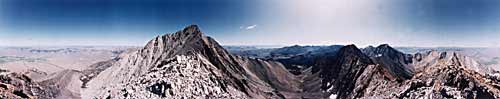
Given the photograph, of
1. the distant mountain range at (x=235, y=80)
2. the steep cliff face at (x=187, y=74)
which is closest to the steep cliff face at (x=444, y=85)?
the distant mountain range at (x=235, y=80)

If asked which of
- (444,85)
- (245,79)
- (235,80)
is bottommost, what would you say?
(245,79)

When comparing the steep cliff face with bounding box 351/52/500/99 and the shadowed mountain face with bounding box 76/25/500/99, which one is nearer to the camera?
the steep cliff face with bounding box 351/52/500/99

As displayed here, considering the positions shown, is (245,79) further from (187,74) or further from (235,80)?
(187,74)

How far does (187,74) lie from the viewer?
206 feet

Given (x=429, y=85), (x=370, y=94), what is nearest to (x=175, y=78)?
(x=370, y=94)

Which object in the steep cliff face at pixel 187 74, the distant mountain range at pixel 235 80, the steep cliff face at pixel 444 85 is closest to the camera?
the steep cliff face at pixel 444 85

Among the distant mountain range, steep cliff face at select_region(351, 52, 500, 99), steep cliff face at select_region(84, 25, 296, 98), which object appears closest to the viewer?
steep cliff face at select_region(351, 52, 500, 99)

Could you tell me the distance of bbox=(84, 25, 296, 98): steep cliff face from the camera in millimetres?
61094

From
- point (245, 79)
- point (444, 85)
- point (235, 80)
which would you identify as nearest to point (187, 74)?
point (235, 80)

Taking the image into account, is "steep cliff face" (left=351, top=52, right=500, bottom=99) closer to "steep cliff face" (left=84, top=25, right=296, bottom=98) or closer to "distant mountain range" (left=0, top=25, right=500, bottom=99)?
"distant mountain range" (left=0, top=25, right=500, bottom=99)

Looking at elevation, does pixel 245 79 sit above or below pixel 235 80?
below

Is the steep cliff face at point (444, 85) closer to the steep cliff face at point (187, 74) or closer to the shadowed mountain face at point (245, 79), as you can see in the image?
the shadowed mountain face at point (245, 79)

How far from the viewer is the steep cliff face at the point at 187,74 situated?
200ft

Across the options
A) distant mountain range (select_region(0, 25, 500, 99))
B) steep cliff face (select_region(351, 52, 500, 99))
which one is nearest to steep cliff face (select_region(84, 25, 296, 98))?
distant mountain range (select_region(0, 25, 500, 99))
